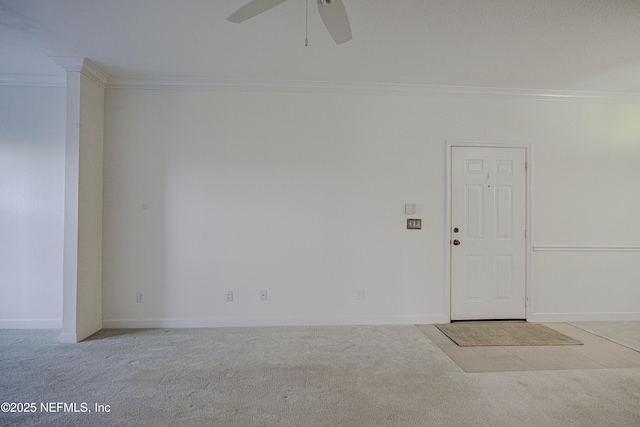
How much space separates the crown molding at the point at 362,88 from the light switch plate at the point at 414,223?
1483mm

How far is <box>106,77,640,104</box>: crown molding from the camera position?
359 centimetres

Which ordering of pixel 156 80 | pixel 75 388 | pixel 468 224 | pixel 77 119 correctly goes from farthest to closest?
pixel 468 224, pixel 156 80, pixel 77 119, pixel 75 388

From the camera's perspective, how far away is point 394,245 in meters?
3.76

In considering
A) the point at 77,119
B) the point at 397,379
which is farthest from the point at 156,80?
the point at 397,379

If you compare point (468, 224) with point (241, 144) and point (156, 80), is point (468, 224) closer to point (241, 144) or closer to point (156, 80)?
point (241, 144)

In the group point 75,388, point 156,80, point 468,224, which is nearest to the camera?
point 75,388

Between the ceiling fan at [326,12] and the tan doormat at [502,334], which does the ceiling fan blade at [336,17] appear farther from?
the tan doormat at [502,334]

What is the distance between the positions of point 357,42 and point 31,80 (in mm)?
3580

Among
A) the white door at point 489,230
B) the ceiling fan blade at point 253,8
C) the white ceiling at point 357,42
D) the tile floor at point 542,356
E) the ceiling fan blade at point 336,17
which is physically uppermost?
the white ceiling at point 357,42

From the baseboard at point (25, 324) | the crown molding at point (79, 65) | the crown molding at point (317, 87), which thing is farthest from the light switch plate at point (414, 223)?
the baseboard at point (25, 324)

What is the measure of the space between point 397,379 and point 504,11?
2.86 m

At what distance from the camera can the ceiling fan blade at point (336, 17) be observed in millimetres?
1695

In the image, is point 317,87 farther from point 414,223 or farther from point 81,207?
point 81,207

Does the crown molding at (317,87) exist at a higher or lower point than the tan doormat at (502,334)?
higher
